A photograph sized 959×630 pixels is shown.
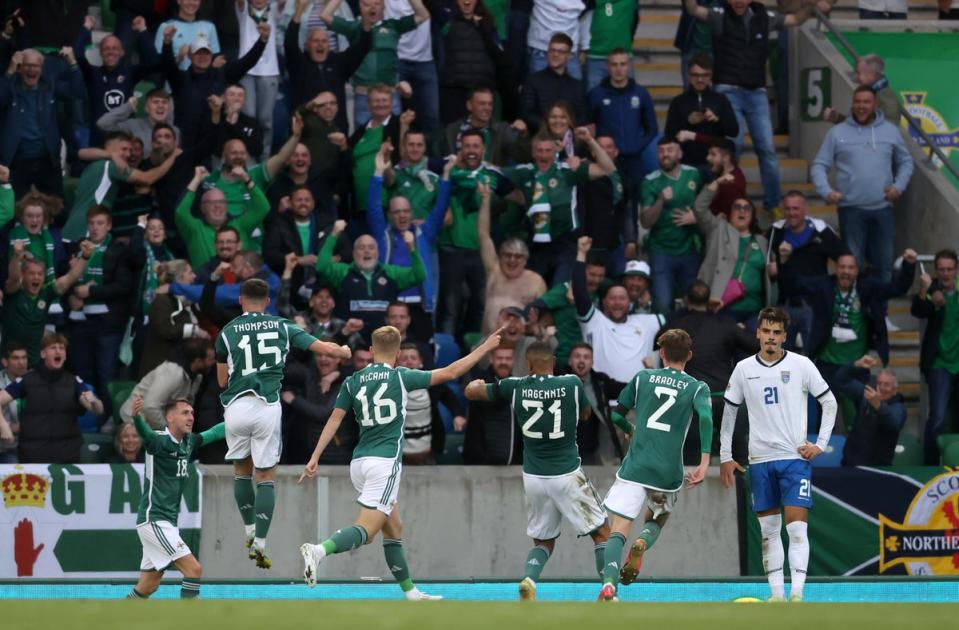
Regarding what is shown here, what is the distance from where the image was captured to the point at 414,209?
18547 millimetres

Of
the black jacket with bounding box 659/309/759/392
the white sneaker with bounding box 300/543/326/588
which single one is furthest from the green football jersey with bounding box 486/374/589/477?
the black jacket with bounding box 659/309/759/392

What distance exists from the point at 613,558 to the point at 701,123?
8.10 meters

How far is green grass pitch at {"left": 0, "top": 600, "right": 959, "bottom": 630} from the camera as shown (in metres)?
8.47

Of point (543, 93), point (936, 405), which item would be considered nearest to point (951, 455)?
point (936, 405)

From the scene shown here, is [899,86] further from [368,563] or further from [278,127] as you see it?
[368,563]

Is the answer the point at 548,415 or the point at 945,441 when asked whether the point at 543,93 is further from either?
the point at 548,415

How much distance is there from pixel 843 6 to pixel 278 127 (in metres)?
8.73

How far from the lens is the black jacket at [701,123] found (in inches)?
779

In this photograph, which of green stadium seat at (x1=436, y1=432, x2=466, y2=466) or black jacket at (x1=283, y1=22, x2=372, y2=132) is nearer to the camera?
green stadium seat at (x1=436, y1=432, x2=466, y2=466)

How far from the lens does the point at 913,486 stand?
1717cm

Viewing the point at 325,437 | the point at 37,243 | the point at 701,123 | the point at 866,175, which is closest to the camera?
the point at 325,437

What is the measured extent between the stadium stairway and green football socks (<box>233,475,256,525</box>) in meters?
9.06

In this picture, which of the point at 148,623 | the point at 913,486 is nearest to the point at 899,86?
the point at 913,486

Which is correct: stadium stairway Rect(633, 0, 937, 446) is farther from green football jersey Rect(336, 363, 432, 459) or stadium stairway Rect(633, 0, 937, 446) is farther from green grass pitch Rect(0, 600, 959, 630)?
green grass pitch Rect(0, 600, 959, 630)
